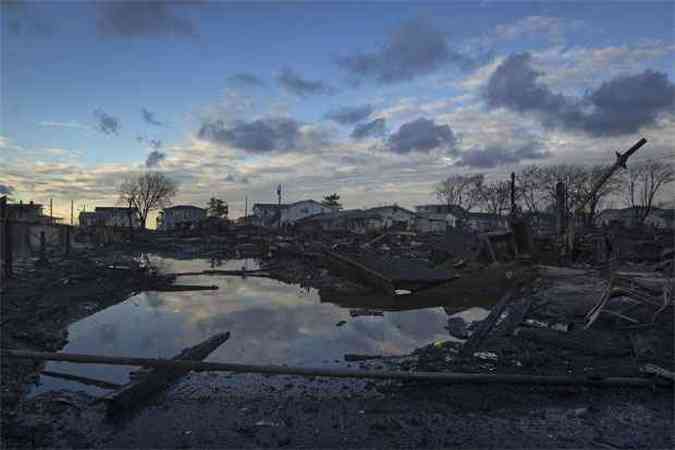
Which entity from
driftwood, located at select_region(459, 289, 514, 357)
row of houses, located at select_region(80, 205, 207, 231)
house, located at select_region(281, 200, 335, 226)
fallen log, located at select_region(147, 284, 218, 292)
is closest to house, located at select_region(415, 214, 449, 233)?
house, located at select_region(281, 200, 335, 226)

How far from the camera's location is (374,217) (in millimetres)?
69375

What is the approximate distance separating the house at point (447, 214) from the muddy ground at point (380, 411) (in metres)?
66.8

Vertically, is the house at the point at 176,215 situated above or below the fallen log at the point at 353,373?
above

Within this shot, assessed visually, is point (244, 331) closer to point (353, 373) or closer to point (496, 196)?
point (353, 373)

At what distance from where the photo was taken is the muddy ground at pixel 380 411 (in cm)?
426

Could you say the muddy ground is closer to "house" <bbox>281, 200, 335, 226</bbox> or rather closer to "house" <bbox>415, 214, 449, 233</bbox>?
"house" <bbox>415, 214, 449, 233</bbox>

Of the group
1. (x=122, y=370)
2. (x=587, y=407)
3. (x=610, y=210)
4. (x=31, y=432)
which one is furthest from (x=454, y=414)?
(x=610, y=210)

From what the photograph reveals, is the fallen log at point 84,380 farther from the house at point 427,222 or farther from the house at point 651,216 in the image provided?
the house at point 427,222

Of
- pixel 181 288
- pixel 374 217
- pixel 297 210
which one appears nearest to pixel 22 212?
pixel 181 288

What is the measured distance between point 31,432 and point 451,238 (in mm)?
21905

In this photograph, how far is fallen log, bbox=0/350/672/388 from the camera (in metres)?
5.08

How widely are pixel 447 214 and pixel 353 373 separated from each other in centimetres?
7605

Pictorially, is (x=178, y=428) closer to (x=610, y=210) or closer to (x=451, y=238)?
(x=451, y=238)

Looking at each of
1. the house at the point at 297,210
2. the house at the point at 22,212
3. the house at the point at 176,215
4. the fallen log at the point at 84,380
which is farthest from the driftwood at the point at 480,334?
the house at the point at 176,215
